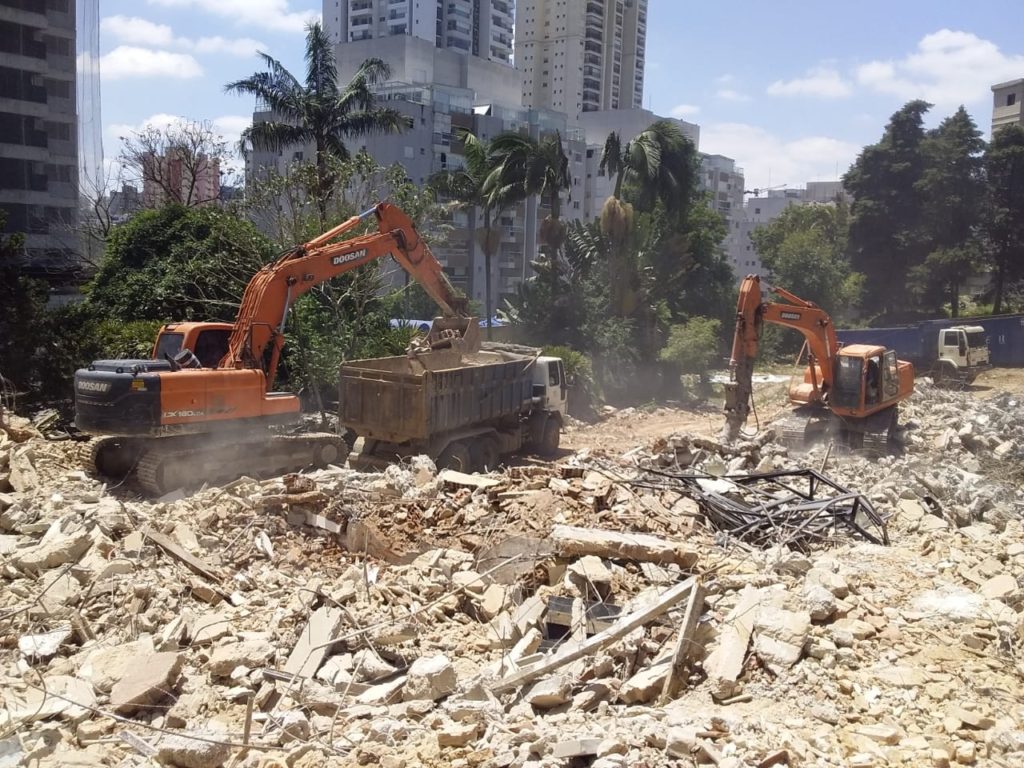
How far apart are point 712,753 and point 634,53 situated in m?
127

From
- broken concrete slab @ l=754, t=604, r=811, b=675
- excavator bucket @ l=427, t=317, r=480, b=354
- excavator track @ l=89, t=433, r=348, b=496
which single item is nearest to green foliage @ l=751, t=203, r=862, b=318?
excavator bucket @ l=427, t=317, r=480, b=354

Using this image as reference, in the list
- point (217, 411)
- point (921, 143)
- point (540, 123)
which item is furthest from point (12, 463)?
point (540, 123)

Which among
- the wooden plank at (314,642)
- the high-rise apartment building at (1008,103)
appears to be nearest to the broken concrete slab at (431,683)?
the wooden plank at (314,642)

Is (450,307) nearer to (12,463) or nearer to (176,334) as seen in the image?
(176,334)

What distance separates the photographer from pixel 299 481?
11.3 m

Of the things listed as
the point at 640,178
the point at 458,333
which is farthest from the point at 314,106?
the point at 458,333

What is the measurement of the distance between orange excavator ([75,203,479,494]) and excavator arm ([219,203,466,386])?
0.02m

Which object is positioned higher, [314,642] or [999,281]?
[999,281]

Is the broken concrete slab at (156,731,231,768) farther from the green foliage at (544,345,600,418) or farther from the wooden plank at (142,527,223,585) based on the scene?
the green foliage at (544,345,600,418)

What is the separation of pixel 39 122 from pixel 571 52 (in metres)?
76.8

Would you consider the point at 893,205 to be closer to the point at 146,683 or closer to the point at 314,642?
the point at 314,642

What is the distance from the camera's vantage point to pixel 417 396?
14.6 m

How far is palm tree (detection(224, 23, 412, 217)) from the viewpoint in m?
28.2

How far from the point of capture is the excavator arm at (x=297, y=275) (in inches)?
571
